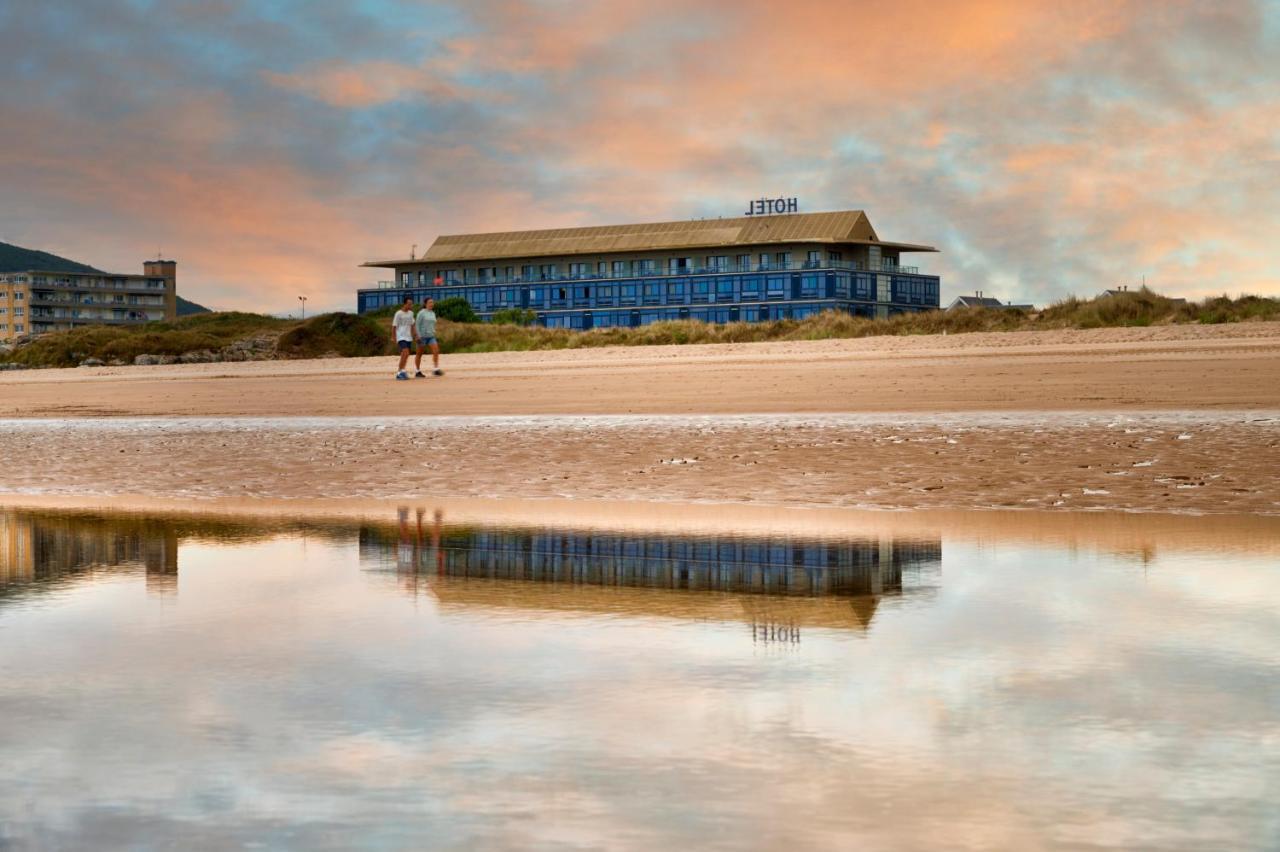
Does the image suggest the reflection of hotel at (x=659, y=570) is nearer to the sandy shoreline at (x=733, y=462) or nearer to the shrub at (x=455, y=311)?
the sandy shoreline at (x=733, y=462)

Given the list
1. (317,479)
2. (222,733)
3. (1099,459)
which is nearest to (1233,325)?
(1099,459)

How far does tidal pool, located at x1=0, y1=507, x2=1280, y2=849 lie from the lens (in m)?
3.33

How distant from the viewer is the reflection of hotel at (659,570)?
6.31 meters

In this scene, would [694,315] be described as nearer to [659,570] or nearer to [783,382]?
[783,382]

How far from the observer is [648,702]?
4.43 meters

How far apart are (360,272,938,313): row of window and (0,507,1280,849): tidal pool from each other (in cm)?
11731

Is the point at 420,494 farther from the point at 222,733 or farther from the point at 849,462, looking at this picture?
the point at 222,733

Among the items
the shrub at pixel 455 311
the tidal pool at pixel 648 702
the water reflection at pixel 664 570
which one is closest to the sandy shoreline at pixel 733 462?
the water reflection at pixel 664 570

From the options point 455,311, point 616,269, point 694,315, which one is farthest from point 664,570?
point 616,269

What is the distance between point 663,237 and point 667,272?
126 inches

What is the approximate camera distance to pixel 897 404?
2352 cm

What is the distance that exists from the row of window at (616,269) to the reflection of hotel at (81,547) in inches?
4570

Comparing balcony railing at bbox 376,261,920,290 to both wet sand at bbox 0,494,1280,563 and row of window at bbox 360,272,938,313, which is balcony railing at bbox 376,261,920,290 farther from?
wet sand at bbox 0,494,1280,563

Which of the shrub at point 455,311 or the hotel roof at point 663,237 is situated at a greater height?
the hotel roof at point 663,237
